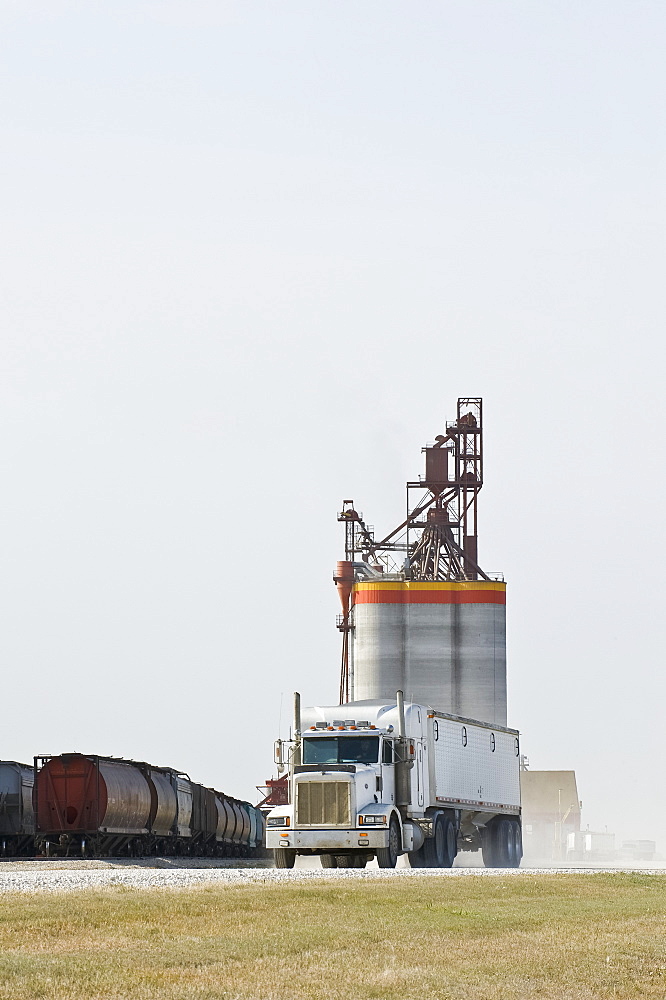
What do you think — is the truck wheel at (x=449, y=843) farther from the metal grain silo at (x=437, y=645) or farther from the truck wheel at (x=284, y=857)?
the metal grain silo at (x=437, y=645)


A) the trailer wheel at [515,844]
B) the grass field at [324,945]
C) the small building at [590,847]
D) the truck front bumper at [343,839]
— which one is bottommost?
the small building at [590,847]

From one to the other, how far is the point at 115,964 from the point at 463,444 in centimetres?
8054

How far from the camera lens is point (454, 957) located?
16.1 m

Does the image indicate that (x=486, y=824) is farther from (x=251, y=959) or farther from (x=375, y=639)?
(x=375, y=639)

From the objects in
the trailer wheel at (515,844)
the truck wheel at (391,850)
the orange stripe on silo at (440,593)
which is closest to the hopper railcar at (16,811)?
the truck wheel at (391,850)

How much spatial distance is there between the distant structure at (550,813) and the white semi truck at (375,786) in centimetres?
6999

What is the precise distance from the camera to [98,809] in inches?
1713

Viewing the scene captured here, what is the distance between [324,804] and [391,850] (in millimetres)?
2213

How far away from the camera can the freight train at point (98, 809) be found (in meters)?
44.0

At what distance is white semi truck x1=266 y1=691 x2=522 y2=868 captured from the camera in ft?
118

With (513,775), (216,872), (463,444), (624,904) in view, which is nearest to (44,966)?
(624,904)

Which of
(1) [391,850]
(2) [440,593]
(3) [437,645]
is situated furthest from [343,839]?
(2) [440,593]

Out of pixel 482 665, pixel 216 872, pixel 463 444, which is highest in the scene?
pixel 463 444

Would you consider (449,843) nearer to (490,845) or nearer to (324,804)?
(490,845)
